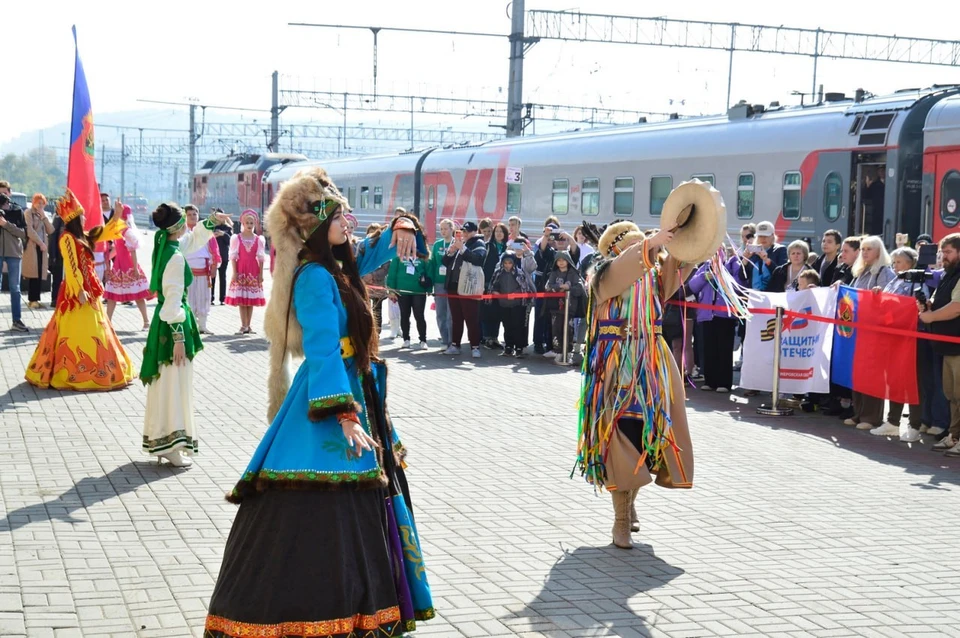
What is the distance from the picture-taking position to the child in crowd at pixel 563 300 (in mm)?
15141

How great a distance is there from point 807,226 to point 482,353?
575 centimetres

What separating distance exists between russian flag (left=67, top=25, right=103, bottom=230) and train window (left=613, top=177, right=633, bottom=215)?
12970 millimetres

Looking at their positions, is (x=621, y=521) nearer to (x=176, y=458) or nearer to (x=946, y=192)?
A: (x=176, y=458)

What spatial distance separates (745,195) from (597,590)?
14508 millimetres

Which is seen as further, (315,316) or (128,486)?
(128,486)

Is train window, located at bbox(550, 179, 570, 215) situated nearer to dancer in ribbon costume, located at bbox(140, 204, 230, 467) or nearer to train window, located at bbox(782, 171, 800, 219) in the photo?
train window, located at bbox(782, 171, 800, 219)

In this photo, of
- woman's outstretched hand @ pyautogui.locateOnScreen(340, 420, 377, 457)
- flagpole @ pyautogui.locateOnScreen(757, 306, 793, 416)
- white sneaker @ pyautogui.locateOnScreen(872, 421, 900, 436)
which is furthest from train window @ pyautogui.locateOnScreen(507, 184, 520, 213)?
woman's outstretched hand @ pyautogui.locateOnScreen(340, 420, 377, 457)

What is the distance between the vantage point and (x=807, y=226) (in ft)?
60.2

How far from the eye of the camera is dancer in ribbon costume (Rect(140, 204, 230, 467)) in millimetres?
8430

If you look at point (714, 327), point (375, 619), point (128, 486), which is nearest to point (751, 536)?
point (375, 619)

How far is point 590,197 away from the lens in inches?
942

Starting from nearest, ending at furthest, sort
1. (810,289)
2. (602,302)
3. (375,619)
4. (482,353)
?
(375,619) < (602,302) < (810,289) < (482,353)

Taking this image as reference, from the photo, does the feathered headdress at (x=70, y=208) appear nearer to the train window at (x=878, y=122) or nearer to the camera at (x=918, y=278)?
the camera at (x=918, y=278)

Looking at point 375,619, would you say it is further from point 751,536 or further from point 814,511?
point 814,511
